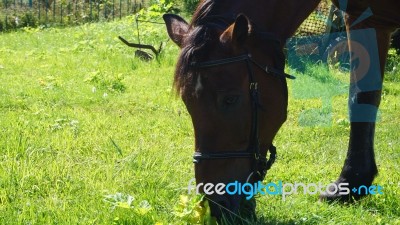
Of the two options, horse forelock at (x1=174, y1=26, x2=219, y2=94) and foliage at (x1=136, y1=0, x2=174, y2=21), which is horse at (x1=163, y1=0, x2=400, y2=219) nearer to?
horse forelock at (x1=174, y1=26, x2=219, y2=94)

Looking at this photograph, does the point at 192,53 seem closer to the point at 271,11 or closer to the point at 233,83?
the point at 233,83

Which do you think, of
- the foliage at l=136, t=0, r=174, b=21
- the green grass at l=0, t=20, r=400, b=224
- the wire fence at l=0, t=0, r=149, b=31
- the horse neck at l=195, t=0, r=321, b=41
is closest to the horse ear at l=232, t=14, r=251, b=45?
the horse neck at l=195, t=0, r=321, b=41

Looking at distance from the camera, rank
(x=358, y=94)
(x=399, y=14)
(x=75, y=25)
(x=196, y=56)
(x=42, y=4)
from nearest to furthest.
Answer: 1. (x=196, y=56)
2. (x=399, y=14)
3. (x=358, y=94)
4. (x=75, y=25)
5. (x=42, y=4)

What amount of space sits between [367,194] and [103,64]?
17.2 ft

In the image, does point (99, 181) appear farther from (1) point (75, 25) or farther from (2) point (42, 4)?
(2) point (42, 4)

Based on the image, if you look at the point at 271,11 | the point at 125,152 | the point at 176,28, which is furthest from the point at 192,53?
the point at 125,152

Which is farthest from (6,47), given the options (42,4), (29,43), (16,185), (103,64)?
(16,185)

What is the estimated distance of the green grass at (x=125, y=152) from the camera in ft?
9.39

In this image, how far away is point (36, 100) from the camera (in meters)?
5.55

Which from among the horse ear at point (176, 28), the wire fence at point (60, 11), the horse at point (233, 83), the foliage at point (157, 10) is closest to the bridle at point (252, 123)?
the horse at point (233, 83)

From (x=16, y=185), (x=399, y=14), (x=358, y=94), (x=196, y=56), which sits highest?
(x=399, y=14)

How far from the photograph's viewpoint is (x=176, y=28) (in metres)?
2.75

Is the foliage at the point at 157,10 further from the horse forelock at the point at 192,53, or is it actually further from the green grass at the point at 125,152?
the horse forelock at the point at 192,53

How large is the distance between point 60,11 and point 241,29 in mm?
13129
